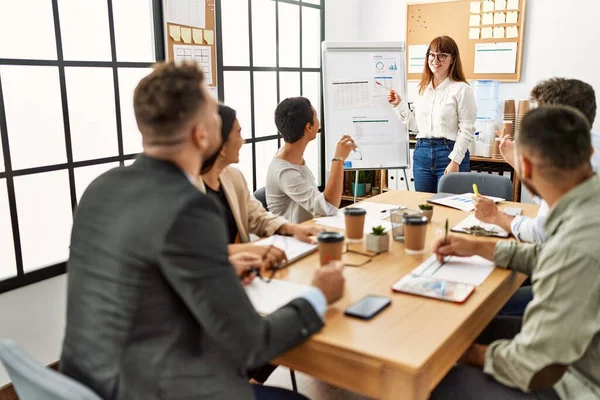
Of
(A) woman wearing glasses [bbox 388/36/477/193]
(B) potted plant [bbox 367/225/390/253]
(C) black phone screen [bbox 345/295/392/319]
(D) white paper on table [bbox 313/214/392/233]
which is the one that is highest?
(A) woman wearing glasses [bbox 388/36/477/193]

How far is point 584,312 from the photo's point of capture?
47.6 inches

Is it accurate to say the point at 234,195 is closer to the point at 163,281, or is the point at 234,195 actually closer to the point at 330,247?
the point at 330,247

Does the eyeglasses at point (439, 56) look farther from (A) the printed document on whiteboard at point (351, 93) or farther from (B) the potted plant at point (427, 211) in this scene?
(B) the potted plant at point (427, 211)

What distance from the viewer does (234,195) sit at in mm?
2053

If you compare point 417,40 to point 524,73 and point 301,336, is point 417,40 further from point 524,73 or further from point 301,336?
point 301,336

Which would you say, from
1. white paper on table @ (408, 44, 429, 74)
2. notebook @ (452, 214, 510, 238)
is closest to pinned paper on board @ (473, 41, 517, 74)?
white paper on table @ (408, 44, 429, 74)

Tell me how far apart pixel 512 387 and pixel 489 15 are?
3.74m

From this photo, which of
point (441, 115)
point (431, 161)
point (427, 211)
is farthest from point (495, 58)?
point (427, 211)

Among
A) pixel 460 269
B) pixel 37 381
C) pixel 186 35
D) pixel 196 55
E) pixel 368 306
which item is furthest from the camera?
pixel 196 55

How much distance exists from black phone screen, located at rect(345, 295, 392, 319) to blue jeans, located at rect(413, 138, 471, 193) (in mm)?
2370

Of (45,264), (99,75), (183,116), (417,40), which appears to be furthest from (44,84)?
(417,40)

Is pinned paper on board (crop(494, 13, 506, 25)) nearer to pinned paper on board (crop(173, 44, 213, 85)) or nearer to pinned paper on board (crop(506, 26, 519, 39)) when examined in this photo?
pinned paper on board (crop(506, 26, 519, 39))

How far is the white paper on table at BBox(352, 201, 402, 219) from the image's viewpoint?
2.31 meters

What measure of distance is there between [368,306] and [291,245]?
0.57 metres
